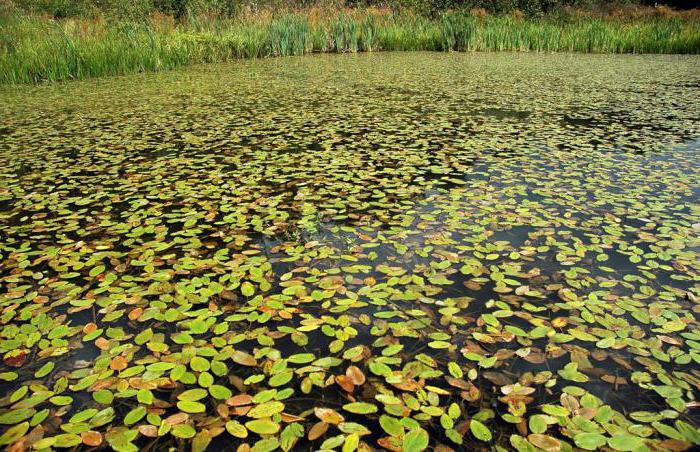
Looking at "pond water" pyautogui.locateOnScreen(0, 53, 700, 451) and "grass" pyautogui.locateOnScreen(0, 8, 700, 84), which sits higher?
"grass" pyautogui.locateOnScreen(0, 8, 700, 84)

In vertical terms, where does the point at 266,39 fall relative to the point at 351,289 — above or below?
above

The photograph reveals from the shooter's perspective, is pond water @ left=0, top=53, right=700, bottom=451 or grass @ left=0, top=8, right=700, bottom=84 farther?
grass @ left=0, top=8, right=700, bottom=84

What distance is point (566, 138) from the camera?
4.38 meters

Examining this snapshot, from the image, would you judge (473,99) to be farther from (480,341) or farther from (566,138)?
(480,341)

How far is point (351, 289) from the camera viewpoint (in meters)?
1.99

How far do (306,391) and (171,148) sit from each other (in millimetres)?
3426

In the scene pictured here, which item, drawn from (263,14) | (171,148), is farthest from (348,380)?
(263,14)

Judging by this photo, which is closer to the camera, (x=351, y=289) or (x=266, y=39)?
(x=351, y=289)

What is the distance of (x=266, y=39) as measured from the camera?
36.3ft

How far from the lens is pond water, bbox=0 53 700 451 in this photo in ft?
4.40

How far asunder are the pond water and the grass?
4028 millimetres

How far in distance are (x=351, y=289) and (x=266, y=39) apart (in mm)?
10531

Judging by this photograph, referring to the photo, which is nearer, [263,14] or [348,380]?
[348,380]

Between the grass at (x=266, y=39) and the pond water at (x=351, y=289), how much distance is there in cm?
403
